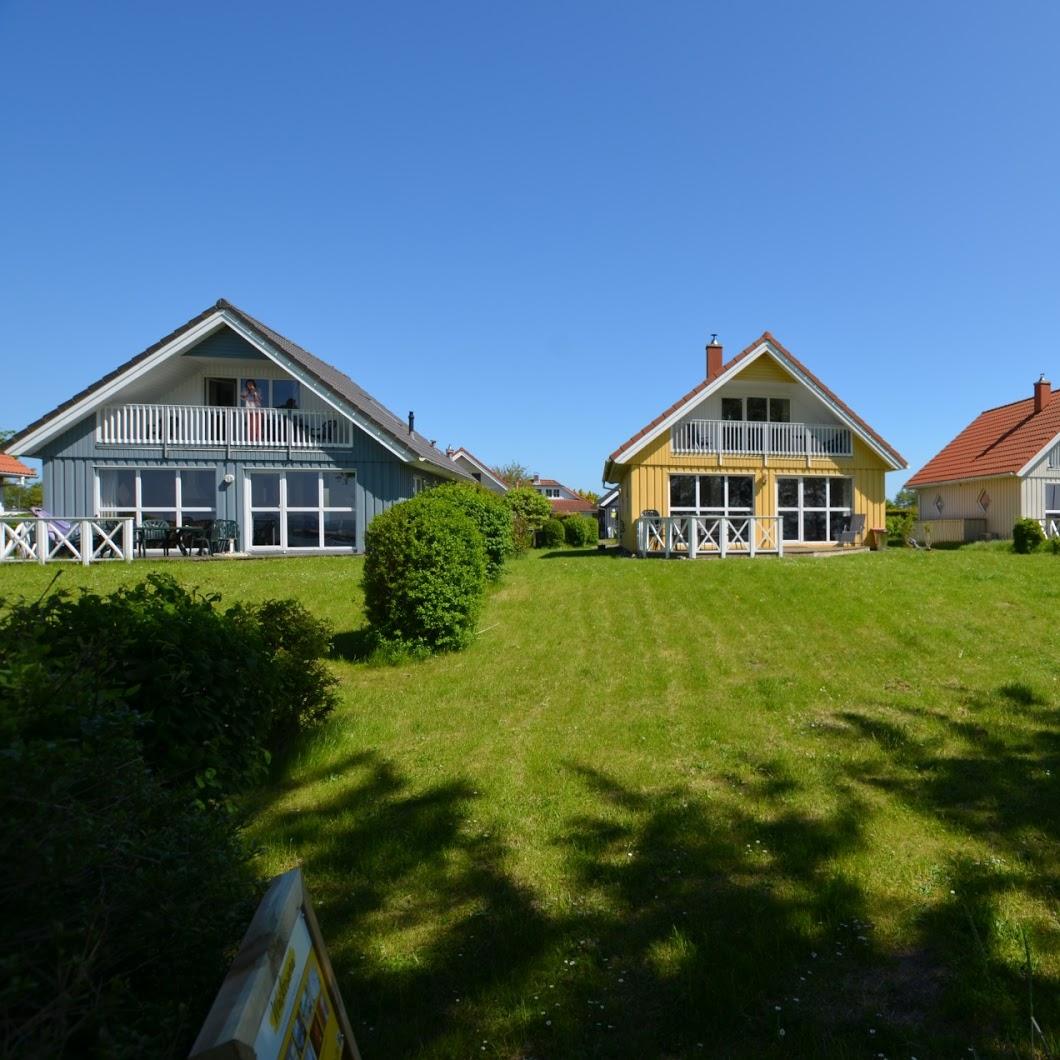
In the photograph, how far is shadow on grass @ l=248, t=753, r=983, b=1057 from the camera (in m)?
2.59

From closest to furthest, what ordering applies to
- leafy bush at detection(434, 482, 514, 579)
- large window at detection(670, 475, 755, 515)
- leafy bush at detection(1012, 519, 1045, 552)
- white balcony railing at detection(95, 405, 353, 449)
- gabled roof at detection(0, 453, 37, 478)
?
leafy bush at detection(434, 482, 514, 579) → leafy bush at detection(1012, 519, 1045, 552) → white balcony railing at detection(95, 405, 353, 449) → large window at detection(670, 475, 755, 515) → gabled roof at detection(0, 453, 37, 478)

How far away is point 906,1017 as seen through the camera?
103 inches

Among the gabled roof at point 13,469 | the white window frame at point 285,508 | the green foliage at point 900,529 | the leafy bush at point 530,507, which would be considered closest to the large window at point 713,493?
the green foliage at point 900,529

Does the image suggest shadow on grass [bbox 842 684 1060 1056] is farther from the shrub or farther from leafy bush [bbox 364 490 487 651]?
the shrub

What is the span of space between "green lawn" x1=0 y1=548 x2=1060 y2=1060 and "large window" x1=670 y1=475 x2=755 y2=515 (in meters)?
14.1

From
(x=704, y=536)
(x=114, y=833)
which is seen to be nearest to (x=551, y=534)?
(x=704, y=536)

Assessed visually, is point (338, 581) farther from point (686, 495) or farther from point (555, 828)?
point (686, 495)

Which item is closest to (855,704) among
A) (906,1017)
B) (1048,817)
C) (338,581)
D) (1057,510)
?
(1048,817)

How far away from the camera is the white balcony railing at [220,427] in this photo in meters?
20.3

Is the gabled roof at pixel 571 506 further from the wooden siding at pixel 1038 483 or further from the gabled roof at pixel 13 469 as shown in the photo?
the wooden siding at pixel 1038 483

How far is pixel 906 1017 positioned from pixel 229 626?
3.56 metres

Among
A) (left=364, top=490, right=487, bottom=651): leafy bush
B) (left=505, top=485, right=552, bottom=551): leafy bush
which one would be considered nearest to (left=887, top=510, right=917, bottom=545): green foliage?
(left=505, top=485, right=552, bottom=551): leafy bush

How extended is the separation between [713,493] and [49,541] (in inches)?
748

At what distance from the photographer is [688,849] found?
12.8ft
